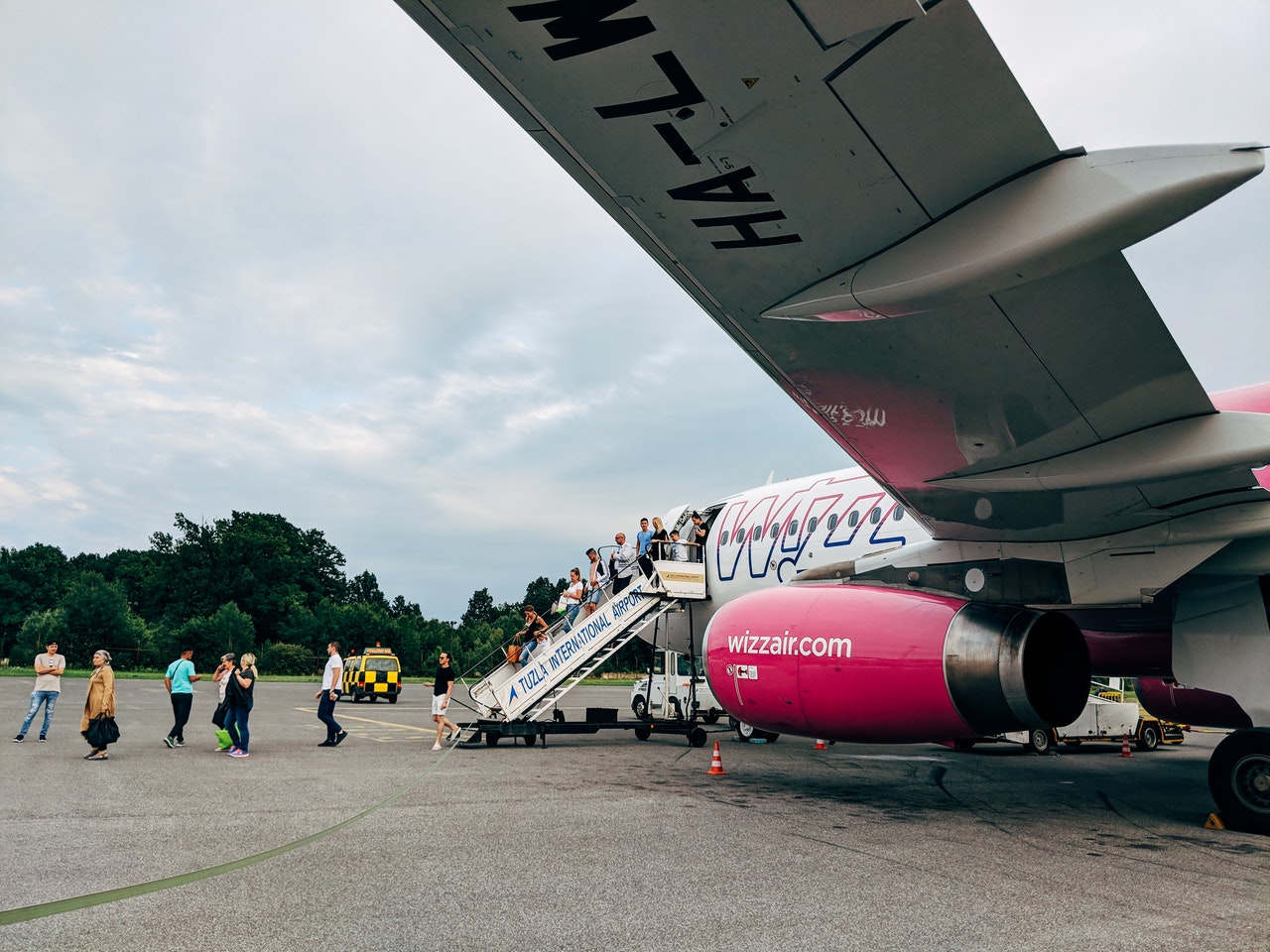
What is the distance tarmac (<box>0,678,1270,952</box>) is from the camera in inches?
177

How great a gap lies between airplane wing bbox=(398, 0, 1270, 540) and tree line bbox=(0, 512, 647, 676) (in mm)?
39806

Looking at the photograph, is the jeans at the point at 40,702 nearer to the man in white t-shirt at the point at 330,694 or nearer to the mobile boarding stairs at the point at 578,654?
the man in white t-shirt at the point at 330,694

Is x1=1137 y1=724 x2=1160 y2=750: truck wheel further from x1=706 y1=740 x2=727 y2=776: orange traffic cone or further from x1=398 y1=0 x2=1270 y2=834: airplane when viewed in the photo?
x1=706 y1=740 x2=727 y2=776: orange traffic cone

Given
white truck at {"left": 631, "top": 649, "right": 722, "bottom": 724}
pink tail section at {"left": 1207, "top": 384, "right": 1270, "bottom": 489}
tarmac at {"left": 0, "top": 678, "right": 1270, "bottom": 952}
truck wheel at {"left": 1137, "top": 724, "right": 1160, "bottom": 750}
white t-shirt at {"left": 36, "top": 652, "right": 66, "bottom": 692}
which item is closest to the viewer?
tarmac at {"left": 0, "top": 678, "right": 1270, "bottom": 952}

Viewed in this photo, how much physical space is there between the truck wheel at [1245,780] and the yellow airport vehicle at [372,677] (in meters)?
29.5

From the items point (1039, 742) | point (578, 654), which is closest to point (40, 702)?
point (578, 654)

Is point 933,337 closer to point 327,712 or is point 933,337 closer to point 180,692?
point 327,712

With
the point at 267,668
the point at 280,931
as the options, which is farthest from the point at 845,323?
the point at 267,668

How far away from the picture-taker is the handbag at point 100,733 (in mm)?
11938

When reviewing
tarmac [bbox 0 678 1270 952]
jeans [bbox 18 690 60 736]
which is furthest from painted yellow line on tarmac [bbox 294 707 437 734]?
tarmac [bbox 0 678 1270 952]

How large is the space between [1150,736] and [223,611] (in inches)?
2349

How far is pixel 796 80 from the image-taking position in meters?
3.70

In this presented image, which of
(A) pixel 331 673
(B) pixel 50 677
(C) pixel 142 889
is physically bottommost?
(C) pixel 142 889

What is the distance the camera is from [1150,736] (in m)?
17.5
